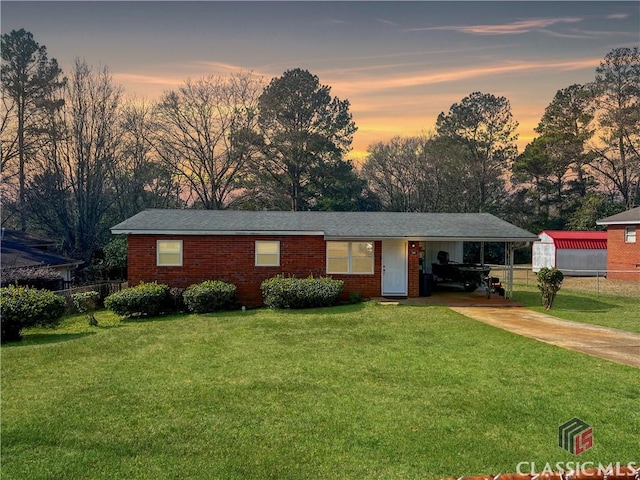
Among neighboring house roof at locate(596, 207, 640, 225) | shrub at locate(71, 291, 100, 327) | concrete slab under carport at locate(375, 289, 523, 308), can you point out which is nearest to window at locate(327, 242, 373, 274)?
concrete slab under carport at locate(375, 289, 523, 308)

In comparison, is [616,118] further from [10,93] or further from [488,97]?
[10,93]

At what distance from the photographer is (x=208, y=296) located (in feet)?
50.8

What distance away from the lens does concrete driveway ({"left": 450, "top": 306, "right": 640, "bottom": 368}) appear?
9.53m

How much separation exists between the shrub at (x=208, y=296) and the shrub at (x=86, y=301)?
335cm

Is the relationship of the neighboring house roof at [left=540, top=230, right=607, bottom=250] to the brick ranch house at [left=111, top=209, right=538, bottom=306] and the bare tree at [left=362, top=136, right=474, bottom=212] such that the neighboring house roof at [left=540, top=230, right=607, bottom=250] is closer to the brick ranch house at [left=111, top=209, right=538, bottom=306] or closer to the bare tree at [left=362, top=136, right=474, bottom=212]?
the brick ranch house at [left=111, top=209, right=538, bottom=306]

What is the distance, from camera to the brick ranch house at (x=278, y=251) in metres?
17.0

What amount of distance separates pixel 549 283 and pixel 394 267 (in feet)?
18.5

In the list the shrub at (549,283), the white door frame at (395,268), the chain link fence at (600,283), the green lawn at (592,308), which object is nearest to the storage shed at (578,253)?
the chain link fence at (600,283)

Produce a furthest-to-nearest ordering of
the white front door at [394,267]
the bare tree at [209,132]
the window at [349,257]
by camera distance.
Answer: the bare tree at [209,132] < the white front door at [394,267] < the window at [349,257]

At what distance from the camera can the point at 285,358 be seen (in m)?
9.31

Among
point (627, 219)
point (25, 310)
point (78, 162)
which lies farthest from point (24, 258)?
point (627, 219)

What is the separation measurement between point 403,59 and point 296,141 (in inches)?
941

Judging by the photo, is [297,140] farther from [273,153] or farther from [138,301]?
[138,301]

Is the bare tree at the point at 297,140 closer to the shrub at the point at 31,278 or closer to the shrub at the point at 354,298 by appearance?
the shrub at the point at 354,298
